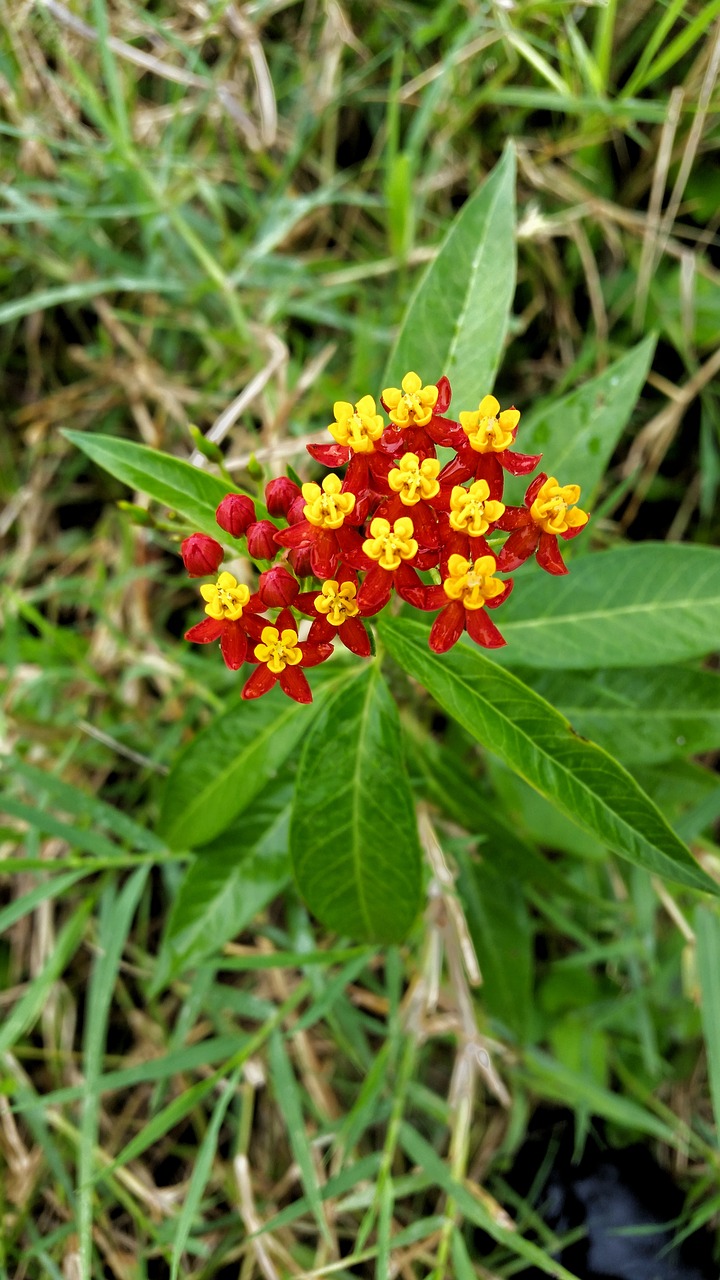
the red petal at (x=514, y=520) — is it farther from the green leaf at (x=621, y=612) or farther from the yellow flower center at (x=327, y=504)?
the green leaf at (x=621, y=612)

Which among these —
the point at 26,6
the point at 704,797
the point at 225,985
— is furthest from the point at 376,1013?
the point at 26,6

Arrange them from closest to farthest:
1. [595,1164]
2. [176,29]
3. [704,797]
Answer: [704,797] → [595,1164] → [176,29]

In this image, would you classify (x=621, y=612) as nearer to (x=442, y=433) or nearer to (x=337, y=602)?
(x=442, y=433)

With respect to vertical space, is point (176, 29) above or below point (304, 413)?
above

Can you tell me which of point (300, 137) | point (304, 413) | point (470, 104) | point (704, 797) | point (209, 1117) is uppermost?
point (470, 104)

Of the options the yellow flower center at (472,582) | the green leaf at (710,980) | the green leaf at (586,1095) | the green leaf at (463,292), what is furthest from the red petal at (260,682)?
the green leaf at (586,1095)

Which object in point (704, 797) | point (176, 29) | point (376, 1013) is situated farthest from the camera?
point (176, 29)

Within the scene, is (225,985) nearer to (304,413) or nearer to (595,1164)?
(595,1164)

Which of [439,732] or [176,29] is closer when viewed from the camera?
[439,732]
